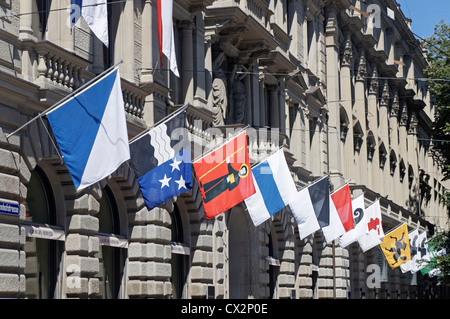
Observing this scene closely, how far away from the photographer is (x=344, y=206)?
1289 inches

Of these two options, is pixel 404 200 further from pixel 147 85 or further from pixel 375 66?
pixel 147 85

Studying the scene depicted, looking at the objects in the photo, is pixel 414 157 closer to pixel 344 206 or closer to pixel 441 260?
pixel 441 260

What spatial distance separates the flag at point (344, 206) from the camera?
3244 cm

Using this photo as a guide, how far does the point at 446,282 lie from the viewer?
44125 mm

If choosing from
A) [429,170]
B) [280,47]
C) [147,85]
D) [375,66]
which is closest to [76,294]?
[147,85]

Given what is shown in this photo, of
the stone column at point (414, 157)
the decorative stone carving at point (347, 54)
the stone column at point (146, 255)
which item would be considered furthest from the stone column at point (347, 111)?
the stone column at point (146, 255)

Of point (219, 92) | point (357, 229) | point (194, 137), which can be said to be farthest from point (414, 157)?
point (194, 137)

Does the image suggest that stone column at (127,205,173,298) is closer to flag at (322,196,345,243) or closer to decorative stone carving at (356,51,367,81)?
flag at (322,196,345,243)

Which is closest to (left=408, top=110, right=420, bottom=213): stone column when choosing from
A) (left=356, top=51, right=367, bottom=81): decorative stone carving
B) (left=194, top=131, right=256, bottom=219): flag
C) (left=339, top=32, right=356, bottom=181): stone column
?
(left=356, top=51, right=367, bottom=81): decorative stone carving

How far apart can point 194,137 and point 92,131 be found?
354 inches

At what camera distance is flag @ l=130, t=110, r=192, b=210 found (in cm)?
1891

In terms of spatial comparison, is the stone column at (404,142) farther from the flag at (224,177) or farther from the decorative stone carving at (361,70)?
the flag at (224,177)

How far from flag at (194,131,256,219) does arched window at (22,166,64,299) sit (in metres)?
4.03

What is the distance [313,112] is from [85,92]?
2569 cm
